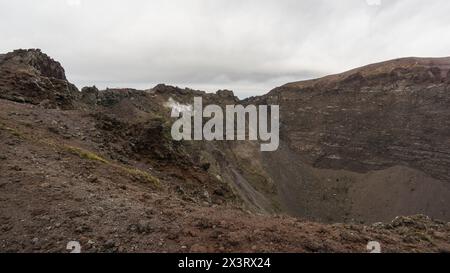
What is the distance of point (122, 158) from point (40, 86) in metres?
11.3

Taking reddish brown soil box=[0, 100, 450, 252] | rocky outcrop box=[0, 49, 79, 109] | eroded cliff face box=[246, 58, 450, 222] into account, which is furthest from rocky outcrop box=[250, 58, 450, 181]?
reddish brown soil box=[0, 100, 450, 252]

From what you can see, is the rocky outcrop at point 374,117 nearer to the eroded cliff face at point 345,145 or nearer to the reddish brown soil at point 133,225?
the eroded cliff face at point 345,145

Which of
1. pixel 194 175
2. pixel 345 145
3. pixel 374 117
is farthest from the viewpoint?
pixel 345 145

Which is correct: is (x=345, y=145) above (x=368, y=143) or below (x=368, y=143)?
below

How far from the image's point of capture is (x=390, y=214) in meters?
71.1

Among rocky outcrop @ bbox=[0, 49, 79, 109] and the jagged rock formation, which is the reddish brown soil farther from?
rocky outcrop @ bbox=[0, 49, 79, 109]

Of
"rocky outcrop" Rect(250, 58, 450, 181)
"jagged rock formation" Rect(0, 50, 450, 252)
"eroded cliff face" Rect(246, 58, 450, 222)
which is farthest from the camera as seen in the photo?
"rocky outcrop" Rect(250, 58, 450, 181)

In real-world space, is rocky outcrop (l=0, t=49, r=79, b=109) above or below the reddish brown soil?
above

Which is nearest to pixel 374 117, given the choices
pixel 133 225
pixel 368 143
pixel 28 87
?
pixel 368 143

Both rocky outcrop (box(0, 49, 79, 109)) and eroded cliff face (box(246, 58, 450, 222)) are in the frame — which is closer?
rocky outcrop (box(0, 49, 79, 109))

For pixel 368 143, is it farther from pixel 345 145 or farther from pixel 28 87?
pixel 28 87

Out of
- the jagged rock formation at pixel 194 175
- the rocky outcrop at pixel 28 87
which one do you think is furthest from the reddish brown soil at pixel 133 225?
the rocky outcrop at pixel 28 87
